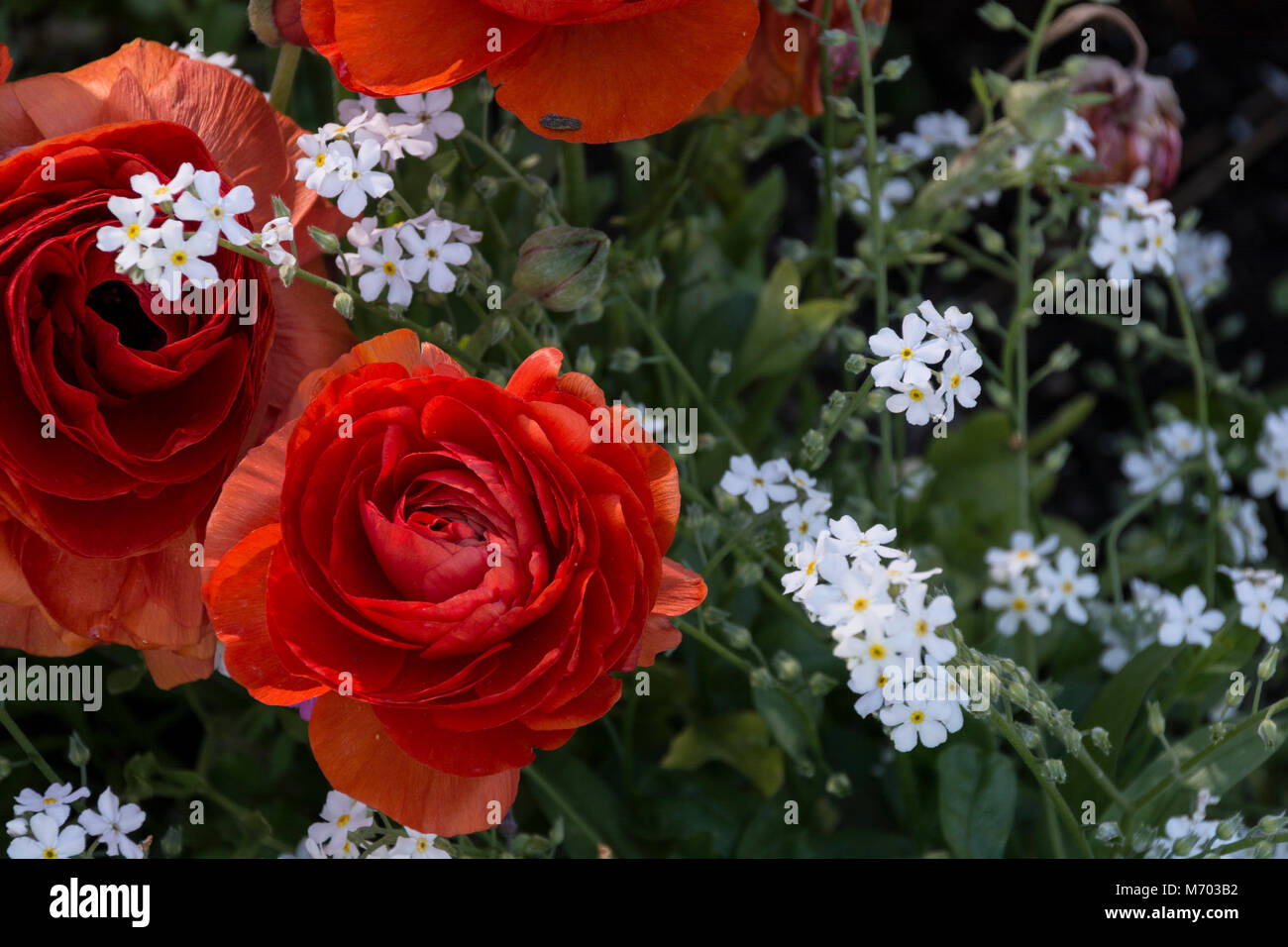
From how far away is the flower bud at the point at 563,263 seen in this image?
444mm

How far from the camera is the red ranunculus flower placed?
36cm

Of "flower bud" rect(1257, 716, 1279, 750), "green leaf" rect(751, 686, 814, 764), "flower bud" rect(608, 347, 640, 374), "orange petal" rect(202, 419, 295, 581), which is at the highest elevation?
"flower bud" rect(608, 347, 640, 374)

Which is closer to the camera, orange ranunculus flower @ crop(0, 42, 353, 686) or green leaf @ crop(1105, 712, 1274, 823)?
orange ranunculus flower @ crop(0, 42, 353, 686)

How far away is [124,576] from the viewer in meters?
0.43

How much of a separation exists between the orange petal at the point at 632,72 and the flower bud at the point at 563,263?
45 mm

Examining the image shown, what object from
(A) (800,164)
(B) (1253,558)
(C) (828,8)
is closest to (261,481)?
(C) (828,8)

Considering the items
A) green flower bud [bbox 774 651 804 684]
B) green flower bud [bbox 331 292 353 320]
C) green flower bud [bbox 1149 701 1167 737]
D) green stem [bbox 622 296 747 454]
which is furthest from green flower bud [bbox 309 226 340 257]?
green flower bud [bbox 1149 701 1167 737]

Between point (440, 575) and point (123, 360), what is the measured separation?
130 mm

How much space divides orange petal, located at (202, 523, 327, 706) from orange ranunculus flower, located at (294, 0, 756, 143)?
0.15 m

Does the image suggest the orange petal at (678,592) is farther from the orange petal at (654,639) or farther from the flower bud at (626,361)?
the flower bud at (626,361)

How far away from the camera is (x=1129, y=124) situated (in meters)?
0.62

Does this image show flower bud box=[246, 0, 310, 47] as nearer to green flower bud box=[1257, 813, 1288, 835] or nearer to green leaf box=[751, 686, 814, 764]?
green leaf box=[751, 686, 814, 764]
